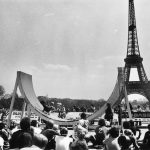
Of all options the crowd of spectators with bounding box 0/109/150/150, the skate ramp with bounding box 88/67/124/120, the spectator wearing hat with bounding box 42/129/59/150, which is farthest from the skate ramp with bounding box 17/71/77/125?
the spectator wearing hat with bounding box 42/129/59/150

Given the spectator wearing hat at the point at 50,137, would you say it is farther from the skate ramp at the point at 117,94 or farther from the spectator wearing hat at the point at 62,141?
the skate ramp at the point at 117,94

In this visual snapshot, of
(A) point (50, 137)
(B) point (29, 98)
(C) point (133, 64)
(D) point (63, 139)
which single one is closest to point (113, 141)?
(D) point (63, 139)

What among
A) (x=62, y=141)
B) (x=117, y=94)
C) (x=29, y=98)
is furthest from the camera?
(x=29, y=98)

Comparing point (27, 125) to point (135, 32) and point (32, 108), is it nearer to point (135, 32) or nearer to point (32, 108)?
point (32, 108)

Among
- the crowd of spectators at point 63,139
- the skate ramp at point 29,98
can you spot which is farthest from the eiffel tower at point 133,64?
the crowd of spectators at point 63,139

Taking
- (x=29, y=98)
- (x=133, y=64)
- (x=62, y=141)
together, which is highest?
(x=133, y=64)

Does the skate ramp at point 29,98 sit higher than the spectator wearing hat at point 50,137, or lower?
higher

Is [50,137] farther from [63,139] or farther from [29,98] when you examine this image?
[29,98]

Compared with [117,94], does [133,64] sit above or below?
above

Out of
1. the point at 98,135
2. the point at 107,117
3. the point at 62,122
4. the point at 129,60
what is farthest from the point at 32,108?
the point at 129,60
